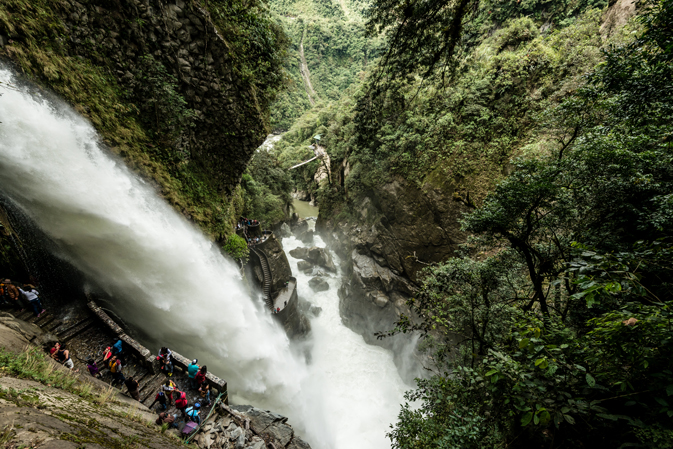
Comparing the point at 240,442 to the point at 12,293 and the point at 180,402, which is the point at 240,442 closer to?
the point at 180,402

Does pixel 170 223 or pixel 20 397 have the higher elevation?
pixel 170 223

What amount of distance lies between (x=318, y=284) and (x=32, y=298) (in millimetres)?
16185

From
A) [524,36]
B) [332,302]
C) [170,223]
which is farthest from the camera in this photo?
[332,302]

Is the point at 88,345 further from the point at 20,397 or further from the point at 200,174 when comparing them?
the point at 200,174

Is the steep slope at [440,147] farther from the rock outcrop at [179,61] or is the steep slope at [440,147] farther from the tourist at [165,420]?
the tourist at [165,420]

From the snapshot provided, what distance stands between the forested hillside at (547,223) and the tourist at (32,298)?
8.77m

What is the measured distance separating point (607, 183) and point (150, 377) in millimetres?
11219

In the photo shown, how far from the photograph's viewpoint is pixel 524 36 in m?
11.8

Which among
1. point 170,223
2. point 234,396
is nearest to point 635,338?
point 170,223

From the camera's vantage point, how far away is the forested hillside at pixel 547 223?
203cm

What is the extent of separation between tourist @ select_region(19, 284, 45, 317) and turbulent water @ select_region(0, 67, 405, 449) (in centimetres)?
92

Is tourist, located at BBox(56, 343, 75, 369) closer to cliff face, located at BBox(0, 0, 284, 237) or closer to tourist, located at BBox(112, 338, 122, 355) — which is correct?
tourist, located at BBox(112, 338, 122, 355)

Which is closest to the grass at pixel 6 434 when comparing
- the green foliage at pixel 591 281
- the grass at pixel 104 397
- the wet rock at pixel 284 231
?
the grass at pixel 104 397

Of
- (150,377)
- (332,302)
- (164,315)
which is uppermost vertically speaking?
(332,302)
